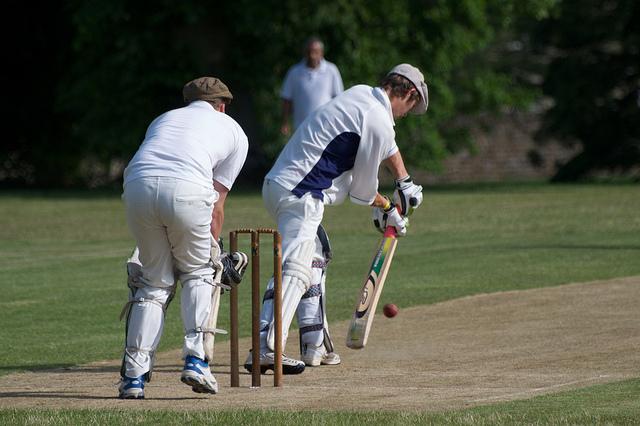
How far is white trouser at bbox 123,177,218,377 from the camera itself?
709cm

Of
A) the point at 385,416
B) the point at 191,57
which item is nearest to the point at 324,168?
the point at 385,416

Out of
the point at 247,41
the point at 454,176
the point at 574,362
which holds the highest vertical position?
the point at 574,362

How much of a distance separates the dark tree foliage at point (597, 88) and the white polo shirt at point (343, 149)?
2577 cm

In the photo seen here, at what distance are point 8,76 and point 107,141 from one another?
14.1 feet

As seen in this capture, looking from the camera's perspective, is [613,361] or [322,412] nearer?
[322,412]

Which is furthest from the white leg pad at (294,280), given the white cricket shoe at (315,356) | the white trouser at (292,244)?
the white cricket shoe at (315,356)

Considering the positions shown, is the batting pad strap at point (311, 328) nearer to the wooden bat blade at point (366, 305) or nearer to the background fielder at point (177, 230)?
the wooden bat blade at point (366, 305)

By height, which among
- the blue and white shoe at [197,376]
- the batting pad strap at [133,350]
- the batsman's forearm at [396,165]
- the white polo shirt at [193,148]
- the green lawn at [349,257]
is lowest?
the green lawn at [349,257]

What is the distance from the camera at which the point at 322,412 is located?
21.6 ft

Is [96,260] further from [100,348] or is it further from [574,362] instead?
[574,362]

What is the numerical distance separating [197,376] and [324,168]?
1752 mm

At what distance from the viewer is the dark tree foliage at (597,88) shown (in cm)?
3478

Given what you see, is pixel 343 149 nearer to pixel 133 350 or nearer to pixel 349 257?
pixel 133 350

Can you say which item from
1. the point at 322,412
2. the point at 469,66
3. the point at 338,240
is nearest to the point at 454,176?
the point at 469,66
